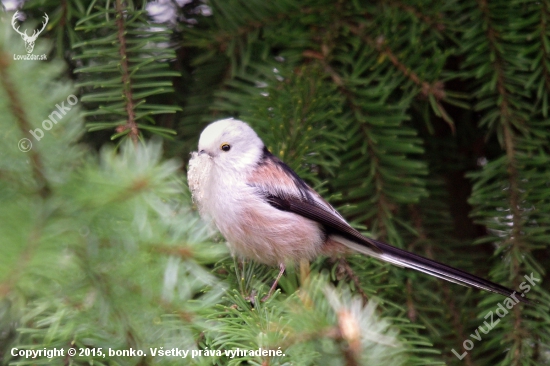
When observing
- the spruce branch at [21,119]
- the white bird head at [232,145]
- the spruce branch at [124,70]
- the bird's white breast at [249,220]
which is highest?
the spruce branch at [21,119]

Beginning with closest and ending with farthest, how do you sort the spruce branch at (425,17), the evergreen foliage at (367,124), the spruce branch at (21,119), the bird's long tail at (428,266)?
the spruce branch at (21,119) < the evergreen foliage at (367,124) < the bird's long tail at (428,266) < the spruce branch at (425,17)

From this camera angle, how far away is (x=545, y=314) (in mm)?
1497

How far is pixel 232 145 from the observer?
6.28ft

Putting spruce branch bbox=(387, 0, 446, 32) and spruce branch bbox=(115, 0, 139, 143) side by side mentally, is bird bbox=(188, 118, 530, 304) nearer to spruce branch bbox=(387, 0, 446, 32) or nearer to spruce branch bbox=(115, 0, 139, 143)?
spruce branch bbox=(115, 0, 139, 143)

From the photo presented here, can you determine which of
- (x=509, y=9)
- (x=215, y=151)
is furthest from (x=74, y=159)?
(x=509, y=9)

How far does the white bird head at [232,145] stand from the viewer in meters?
1.79

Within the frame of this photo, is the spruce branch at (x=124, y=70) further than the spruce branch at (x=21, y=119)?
Yes

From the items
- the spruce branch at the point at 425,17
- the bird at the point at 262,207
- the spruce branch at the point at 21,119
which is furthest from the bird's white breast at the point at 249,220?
the spruce branch at the point at 21,119

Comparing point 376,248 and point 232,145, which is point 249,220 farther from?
point 376,248

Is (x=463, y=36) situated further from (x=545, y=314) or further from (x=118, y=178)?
(x=118, y=178)

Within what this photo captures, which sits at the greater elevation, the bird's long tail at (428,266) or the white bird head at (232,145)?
the white bird head at (232,145)

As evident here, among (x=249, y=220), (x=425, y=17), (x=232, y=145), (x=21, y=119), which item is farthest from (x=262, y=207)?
(x=21, y=119)

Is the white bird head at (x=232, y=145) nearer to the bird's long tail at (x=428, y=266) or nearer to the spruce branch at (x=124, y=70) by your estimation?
the spruce branch at (x=124, y=70)

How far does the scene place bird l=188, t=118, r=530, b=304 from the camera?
178cm
